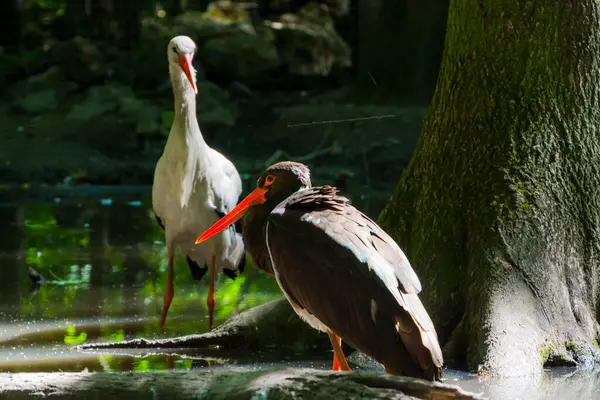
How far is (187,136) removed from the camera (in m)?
7.59

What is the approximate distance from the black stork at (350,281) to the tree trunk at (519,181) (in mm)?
1110

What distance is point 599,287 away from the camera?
245 inches

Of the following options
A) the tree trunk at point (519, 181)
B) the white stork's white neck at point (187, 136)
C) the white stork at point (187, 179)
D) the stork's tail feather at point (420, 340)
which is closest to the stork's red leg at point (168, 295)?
the white stork at point (187, 179)

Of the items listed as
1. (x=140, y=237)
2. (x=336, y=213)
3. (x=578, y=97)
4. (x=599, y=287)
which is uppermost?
(x=578, y=97)

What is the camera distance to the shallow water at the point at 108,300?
589cm

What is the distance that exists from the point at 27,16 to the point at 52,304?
14000 millimetres

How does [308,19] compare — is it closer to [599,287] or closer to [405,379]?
[599,287]

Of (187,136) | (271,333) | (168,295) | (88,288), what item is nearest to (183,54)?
(187,136)

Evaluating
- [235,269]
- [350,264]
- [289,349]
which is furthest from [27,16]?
[350,264]

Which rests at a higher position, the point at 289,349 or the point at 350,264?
the point at 350,264

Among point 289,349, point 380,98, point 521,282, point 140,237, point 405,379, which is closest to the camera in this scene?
point 405,379

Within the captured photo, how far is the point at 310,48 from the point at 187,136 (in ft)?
41.9

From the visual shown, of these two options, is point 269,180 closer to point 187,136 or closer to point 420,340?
point 420,340

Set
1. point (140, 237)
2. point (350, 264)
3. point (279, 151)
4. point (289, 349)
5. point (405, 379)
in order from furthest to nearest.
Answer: point (279, 151), point (140, 237), point (289, 349), point (350, 264), point (405, 379)
